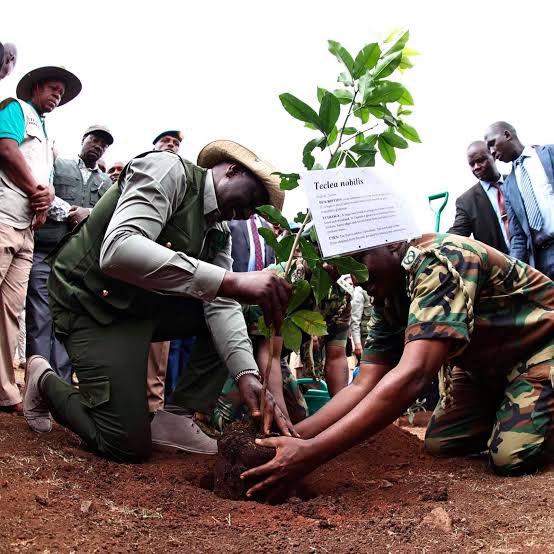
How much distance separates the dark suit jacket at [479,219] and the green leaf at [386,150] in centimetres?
196

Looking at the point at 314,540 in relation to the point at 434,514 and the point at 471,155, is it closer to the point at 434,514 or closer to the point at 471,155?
the point at 434,514

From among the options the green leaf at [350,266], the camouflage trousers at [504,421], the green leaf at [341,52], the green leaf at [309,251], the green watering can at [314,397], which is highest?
the green leaf at [341,52]

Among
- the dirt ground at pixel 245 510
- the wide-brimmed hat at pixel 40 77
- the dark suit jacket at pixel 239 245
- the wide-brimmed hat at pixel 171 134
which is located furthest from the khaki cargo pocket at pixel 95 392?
the wide-brimmed hat at pixel 171 134

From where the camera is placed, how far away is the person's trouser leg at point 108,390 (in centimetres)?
221

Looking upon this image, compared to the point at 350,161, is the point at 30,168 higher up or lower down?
higher up

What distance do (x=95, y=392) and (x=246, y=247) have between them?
5.91 feet

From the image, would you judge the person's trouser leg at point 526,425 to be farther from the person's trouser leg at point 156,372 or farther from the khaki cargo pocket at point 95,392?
the person's trouser leg at point 156,372

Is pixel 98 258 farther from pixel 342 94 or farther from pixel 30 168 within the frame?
pixel 342 94

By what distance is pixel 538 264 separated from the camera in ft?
11.5

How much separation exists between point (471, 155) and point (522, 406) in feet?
8.00

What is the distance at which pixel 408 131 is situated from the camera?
2.12m

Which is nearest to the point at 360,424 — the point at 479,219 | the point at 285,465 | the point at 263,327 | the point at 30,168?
the point at 285,465

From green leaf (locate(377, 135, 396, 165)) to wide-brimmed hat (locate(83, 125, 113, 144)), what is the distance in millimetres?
2697

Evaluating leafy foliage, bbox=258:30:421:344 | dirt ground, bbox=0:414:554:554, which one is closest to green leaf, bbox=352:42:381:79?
leafy foliage, bbox=258:30:421:344
